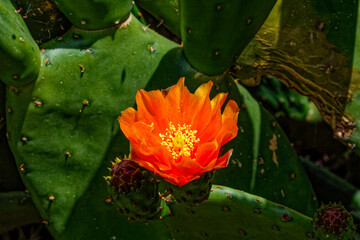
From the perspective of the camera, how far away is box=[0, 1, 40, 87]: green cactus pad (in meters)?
1.31

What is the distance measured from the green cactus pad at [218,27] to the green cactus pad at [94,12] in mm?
194

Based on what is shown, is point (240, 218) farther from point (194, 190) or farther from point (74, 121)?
point (74, 121)

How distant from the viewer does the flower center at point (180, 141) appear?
1.13 m

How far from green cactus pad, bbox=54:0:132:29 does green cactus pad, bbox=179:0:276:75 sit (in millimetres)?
194

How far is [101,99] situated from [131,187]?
43 centimetres

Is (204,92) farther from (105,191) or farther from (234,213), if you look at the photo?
(105,191)

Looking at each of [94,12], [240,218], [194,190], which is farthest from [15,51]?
[240,218]

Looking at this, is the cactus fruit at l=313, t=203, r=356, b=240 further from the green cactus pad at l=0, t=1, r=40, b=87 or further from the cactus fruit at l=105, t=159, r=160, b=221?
the green cactus pad at l=0, t=1, r=40, b=87

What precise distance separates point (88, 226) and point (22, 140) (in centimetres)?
29

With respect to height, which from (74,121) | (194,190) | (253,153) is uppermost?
(194,190)

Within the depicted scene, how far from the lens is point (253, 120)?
1.68m

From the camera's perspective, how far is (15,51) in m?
1.34

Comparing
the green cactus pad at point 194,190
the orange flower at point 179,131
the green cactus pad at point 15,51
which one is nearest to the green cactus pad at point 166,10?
the green cactus pad at point 15,51

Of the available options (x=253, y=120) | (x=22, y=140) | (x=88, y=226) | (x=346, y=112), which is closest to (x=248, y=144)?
(x=253, y=120)
